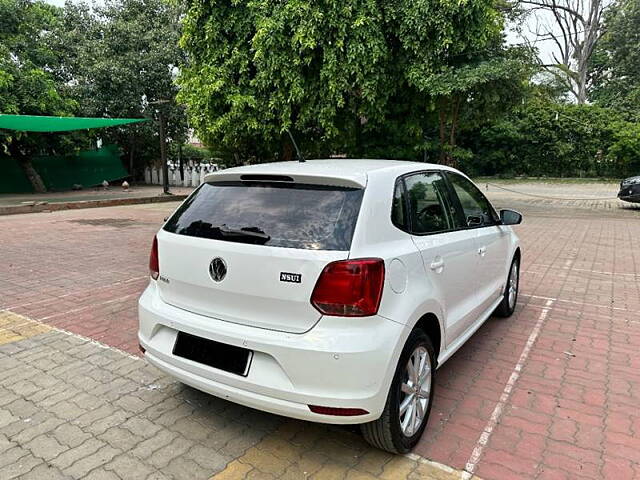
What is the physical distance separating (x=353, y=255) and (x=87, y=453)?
1837 mm

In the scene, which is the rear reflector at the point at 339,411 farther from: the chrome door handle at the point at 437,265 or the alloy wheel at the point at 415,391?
the chrome door handle at the point at 437,265

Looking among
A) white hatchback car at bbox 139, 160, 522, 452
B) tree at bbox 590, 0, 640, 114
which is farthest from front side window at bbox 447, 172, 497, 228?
tree at bbox 590, 0, 640, 114

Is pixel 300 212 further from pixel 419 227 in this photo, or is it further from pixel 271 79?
pixel 271 79

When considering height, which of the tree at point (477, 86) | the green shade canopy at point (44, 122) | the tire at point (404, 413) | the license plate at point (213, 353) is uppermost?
the tree at point (477, 86)

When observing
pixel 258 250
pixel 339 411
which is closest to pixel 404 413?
pixel 339 411

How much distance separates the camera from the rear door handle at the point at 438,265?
9.28 ft

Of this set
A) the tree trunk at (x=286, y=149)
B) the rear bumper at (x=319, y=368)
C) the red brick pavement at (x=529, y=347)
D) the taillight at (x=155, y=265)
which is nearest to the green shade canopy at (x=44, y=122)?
the tree trunk at (x=286, y=149)

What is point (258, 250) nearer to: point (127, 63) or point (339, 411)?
point (339, 411)

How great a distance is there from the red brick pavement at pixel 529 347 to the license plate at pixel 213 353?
44.6 inches

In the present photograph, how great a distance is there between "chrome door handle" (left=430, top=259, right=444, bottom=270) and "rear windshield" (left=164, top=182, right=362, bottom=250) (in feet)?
2.25

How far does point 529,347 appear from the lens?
4105mm

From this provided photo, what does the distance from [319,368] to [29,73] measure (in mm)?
19942

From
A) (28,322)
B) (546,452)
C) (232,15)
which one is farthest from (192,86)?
(546,452)

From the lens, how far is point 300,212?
2.52 metres
